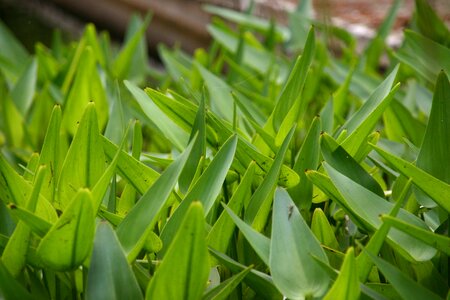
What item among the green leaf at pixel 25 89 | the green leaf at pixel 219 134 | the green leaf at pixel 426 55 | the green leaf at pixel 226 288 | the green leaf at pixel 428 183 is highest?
the green leaf at pixel 426 55

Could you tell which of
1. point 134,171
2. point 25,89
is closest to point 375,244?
point 134,171

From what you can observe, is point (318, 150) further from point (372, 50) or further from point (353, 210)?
point (372, 50)

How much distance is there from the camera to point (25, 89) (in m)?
1.98

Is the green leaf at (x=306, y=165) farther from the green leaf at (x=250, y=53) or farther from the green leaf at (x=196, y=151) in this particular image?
the green leaf at (x=250, y=53)

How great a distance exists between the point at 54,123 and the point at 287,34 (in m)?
1.60

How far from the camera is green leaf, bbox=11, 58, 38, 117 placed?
197cm

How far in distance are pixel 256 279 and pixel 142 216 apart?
0.16 metres

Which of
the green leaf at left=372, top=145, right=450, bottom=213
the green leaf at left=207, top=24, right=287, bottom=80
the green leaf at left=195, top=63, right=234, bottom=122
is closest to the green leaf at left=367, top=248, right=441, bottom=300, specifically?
the green leaf at left=372, top=145, right=450, bottom=213

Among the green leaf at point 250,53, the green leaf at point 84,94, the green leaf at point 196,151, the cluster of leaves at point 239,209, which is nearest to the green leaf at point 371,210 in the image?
the cluster of leaves at point 239,209

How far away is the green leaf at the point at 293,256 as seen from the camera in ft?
2.96

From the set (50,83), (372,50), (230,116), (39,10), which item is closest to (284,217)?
(230,116)

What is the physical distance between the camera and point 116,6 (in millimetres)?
4113

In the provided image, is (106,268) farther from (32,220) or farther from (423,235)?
(423,235)

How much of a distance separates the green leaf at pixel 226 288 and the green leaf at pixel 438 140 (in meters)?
0.29
